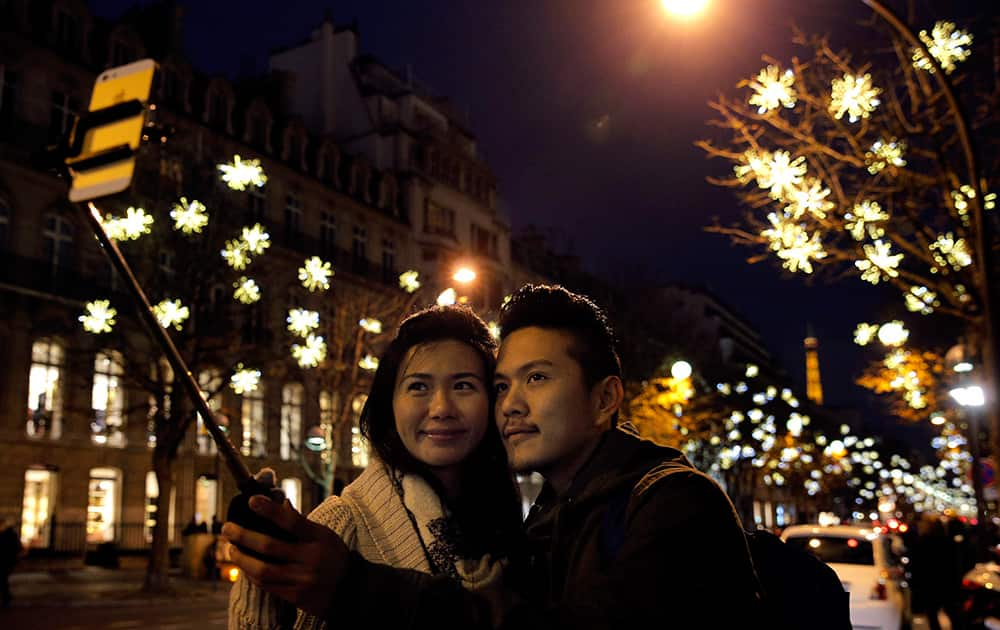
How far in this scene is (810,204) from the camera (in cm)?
1298

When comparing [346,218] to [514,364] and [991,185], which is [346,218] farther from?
[514,364]

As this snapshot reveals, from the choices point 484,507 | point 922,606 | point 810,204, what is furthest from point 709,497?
point 922,606

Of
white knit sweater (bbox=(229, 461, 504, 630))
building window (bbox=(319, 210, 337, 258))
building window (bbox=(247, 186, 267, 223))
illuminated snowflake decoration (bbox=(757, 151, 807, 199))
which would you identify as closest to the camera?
white knit sweater (bbox=(229, 461, 504, 630))

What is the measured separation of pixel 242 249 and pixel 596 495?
21.9 meters

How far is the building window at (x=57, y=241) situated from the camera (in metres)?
31.0

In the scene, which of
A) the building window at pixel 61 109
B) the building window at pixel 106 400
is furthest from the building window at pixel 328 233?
the building window at pixel 61 109

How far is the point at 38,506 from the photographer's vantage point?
1166 inches

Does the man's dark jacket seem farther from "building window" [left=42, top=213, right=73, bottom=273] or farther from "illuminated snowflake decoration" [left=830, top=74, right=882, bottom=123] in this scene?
"building window" [left=42, top=213, right=73, bottom=273]

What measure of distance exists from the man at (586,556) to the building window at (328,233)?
136ft

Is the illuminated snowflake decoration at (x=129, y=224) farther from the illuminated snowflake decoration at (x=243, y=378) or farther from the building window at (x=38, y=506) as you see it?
the building window at (x=38, y=506)

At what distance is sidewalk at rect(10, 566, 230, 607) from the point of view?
21281 millimetres

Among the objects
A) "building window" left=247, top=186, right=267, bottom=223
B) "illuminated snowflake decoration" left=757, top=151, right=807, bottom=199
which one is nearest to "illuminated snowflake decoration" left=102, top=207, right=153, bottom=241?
"illuminated snowflake decoration" left=757, top=151, right=807, bottom=199

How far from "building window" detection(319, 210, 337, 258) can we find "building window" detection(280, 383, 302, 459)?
6566mm

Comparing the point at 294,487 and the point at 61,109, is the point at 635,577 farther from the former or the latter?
the point at 294,487
